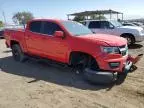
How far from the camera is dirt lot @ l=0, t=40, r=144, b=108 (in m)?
5.29

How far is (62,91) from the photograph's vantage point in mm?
6102

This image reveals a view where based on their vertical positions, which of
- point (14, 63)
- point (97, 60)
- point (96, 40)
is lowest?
point (14, 63)

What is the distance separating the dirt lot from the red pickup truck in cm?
54

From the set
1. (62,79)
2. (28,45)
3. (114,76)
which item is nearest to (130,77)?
(114,76)

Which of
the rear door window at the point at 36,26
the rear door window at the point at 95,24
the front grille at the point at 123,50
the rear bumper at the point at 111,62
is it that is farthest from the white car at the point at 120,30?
the rear bumper at the point at 111,62

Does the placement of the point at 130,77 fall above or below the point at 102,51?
below

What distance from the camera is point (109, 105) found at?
512 centimetres

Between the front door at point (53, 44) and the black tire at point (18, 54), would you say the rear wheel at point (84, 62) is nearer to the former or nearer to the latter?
the front door at point (53, 44)

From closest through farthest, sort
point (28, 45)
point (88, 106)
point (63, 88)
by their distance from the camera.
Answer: point (88, 106), point (63, 88), point (28, 45)

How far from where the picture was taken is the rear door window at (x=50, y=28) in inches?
308

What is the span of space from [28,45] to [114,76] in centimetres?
397

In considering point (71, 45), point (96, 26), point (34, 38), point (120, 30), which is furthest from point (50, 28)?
point (96, 26)

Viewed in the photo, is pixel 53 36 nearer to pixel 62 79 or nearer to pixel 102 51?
pixel 62 79

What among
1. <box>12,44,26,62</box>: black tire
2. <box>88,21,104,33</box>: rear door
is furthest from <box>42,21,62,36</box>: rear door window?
<box>88,21,104,33</box>: rear door
